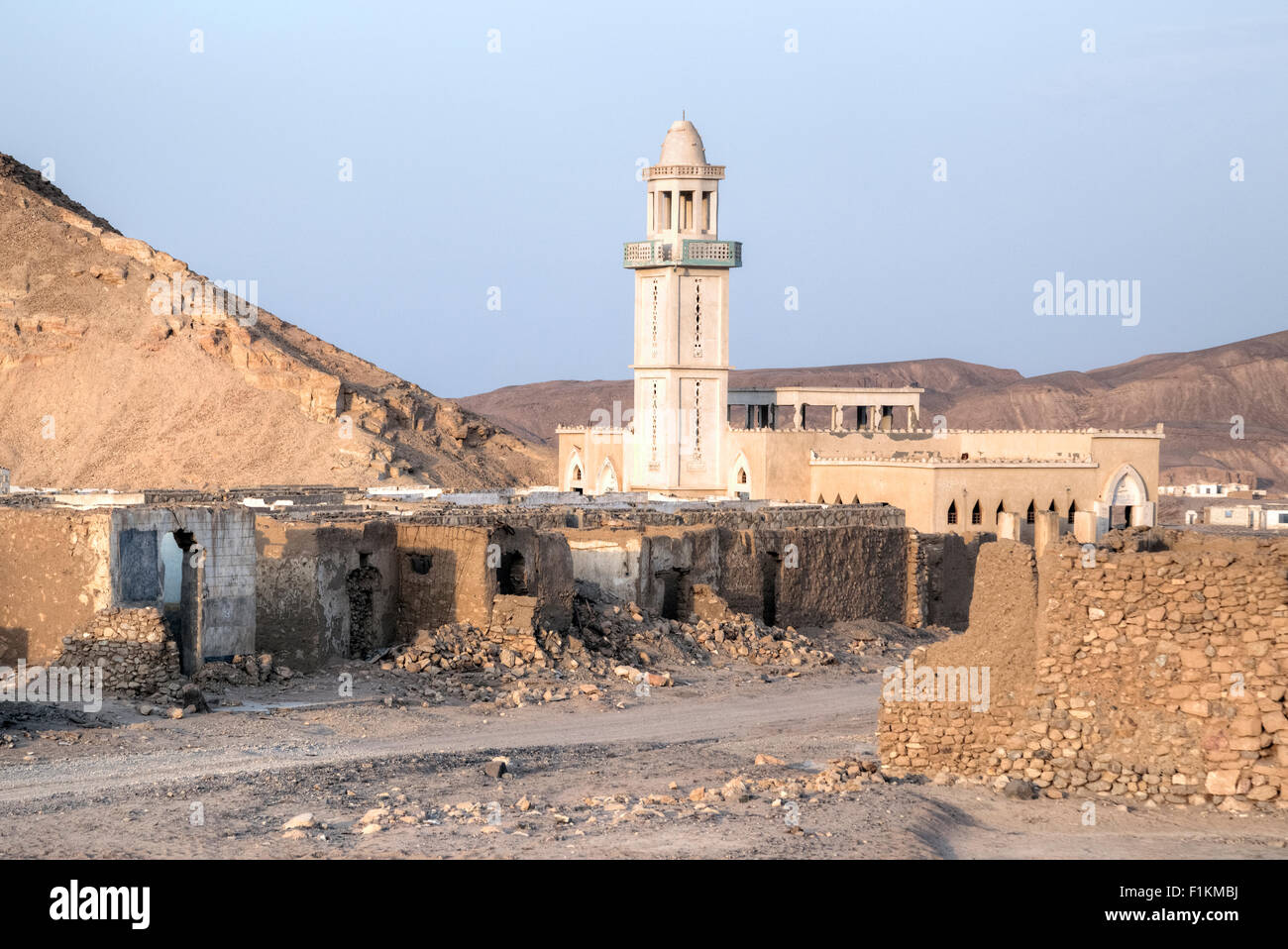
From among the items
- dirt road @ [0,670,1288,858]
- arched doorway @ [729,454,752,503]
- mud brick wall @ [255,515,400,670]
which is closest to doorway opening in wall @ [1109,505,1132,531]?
arched doorway @ [729,454,752,503]

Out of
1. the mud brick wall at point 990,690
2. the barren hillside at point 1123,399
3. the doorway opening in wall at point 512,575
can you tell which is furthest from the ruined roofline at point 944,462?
the barren hillside at point 1123,399

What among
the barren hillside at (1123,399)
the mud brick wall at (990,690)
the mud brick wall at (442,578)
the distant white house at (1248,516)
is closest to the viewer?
the mud brick wall at (990,690)

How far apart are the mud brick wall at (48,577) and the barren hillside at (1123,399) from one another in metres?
69.6

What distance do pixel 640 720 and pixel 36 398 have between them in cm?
4036

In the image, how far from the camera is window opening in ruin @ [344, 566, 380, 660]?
2222cm

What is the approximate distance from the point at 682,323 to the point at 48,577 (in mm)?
31860

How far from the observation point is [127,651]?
18766 millimetres

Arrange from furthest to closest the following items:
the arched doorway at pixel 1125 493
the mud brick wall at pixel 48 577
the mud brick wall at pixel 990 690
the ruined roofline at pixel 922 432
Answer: the ruined roofline at pixel 922 432 < the arched doorway at pixel 1125 493 < the mud brick wall at pixel 48 577 < the mud brick wall at pixel 990 690

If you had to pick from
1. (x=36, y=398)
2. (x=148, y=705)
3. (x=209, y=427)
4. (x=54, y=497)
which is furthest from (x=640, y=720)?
(x=36, y=398)

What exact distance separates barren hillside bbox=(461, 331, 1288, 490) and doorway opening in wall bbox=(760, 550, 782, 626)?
59291 millimetres

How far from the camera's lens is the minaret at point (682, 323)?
49.7 m

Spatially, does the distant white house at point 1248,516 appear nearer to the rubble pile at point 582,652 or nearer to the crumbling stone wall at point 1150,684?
the rubble pile at point 582,652

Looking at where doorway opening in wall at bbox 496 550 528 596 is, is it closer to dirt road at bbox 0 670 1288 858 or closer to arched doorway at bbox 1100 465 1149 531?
dirt road at bbox 0 670 1288 858
